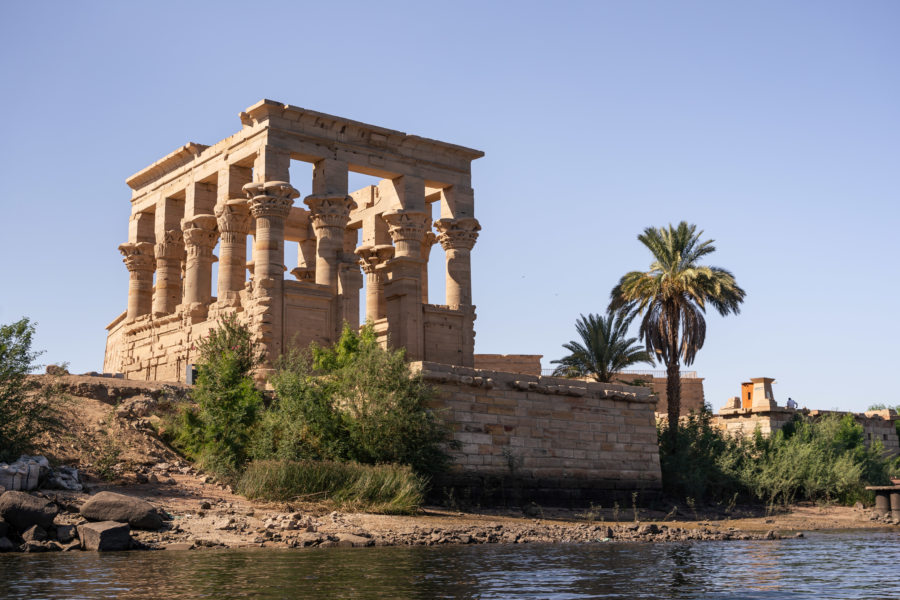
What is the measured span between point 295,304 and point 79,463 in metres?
8.64

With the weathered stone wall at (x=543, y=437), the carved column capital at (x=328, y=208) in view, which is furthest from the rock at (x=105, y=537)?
the carved column capital at (x=328, y=208)

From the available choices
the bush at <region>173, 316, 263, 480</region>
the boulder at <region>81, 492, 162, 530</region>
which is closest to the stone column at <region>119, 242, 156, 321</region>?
the bush at <region>173, 316, 263, 480</region>

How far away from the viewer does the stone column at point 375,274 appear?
32.8 metres

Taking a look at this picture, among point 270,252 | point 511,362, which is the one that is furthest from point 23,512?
point 511,362

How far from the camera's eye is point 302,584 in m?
12.2

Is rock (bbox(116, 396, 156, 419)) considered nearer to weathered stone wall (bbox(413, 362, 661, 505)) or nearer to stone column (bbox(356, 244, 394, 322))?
weathered stone wall (bbox(413, 362, 661, 505))

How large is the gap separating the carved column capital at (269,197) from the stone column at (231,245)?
1.69 m

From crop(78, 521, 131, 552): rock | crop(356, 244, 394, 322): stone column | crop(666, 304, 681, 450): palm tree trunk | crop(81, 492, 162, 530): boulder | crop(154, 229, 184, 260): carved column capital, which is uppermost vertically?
crop(154, 229, 184, 260): carved column capital

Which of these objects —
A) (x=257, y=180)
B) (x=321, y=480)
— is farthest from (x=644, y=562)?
(x=257, y=180)

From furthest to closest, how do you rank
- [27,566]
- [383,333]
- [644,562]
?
[383,333]
[644,562]
[27,566]

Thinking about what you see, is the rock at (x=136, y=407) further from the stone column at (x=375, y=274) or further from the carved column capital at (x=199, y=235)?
the stone column at (x=375, y=274)

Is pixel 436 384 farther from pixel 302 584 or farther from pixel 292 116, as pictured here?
pixel 302 584

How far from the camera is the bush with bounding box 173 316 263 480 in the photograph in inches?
914

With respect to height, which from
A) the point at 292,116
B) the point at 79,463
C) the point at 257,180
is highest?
the point at 292,116
